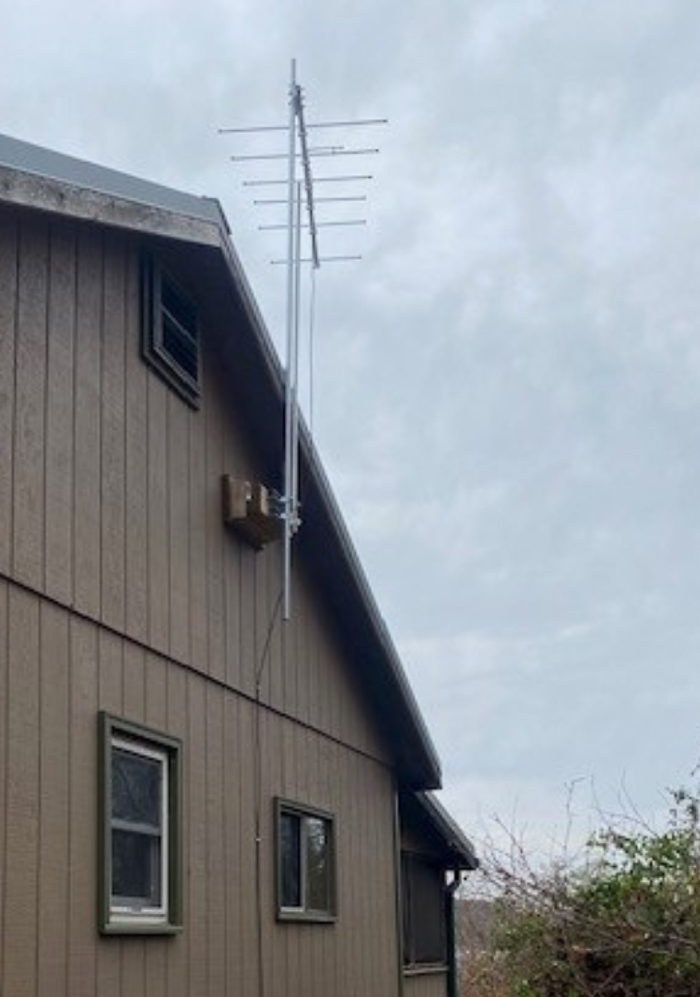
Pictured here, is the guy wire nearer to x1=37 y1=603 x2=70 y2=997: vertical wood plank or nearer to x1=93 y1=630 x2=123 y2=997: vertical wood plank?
x1=93 y1=630 x2=123 y2=997: vertical wood plank

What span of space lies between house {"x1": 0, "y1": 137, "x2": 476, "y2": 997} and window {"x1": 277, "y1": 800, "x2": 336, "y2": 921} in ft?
0.08

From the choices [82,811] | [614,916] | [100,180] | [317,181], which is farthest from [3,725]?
[317,181]

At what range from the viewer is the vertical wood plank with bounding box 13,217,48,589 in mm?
8133

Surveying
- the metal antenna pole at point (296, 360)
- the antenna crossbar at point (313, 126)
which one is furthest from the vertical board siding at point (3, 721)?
the antenna crossbar at point (313, 126)

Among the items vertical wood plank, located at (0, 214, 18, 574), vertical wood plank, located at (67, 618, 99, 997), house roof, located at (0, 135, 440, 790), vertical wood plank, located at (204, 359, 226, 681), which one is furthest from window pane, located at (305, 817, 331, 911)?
vertical wood plank, located at (0, 214, 18, 574)

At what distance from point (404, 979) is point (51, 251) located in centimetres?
856

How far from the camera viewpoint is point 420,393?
20469 mm

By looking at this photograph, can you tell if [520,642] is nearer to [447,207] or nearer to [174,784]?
[447,207]

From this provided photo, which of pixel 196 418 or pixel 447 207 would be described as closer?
pixel 196 418

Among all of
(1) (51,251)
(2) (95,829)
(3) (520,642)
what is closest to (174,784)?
(2) (95,829)

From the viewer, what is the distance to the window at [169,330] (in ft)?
32.9

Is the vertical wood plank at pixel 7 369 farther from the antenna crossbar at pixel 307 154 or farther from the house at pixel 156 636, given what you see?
the antenna crossbar at pixel 307 154

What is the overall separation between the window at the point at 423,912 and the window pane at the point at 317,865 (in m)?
3.15

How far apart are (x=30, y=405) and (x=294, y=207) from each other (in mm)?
3566
